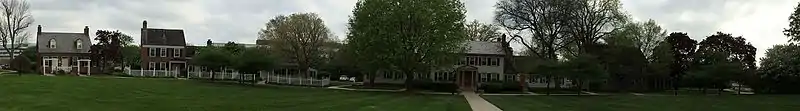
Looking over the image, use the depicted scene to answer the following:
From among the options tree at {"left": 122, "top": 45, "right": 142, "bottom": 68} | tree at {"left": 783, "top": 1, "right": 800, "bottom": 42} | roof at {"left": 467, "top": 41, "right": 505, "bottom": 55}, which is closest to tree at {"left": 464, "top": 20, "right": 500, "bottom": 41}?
roof at {"left": 467, "top": 41, "right": 505, "bottom": 55}

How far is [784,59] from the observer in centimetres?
5128

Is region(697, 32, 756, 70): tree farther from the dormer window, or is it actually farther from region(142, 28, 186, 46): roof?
the dormer window

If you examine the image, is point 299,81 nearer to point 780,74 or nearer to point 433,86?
point 433,86

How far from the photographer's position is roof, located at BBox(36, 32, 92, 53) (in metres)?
77.3

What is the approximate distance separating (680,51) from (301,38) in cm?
3241

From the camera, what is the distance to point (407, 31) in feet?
165

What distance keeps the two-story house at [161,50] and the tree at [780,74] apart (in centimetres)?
5030

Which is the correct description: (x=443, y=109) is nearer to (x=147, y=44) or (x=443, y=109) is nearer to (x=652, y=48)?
(x=652, y=48)

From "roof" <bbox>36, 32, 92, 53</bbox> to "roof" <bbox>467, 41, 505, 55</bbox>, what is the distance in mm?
38190

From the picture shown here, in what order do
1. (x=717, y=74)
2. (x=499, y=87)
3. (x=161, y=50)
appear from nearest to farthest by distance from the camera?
(x=717, y=74), (x=499, y=87), (x=161, y=50)

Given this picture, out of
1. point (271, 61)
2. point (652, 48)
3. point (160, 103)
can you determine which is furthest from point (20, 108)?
point (652, 48)

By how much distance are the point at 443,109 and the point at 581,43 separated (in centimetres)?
3357

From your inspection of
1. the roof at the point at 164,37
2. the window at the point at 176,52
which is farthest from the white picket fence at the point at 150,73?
the window at the point at 176,52

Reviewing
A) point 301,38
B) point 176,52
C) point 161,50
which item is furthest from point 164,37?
point 301,38
